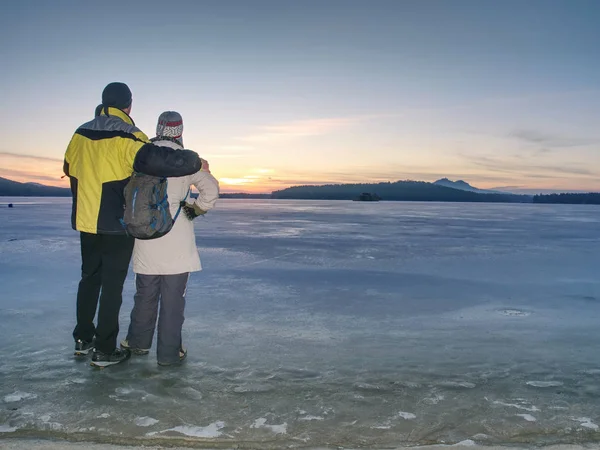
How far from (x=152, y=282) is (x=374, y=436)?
2.03 m

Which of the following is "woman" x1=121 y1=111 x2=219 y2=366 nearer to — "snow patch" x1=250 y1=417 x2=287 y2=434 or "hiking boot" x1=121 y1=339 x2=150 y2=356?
"hiking boot" x1=121 y1=339 x2=150 y2=356

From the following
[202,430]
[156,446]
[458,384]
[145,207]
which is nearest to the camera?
[156,446]

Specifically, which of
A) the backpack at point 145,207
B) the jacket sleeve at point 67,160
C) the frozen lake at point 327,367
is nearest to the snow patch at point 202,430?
the frozen lake at point 327,367

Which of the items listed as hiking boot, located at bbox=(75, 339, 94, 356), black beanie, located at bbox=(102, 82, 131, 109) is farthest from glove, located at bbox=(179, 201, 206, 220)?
hiking boot, located at bbox=(75, 339, 94, 356)

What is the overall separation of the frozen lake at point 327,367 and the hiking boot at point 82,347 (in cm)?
8

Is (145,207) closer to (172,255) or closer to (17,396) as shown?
(172,255)

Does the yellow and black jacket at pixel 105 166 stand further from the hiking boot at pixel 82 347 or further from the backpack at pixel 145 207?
the hiking boot at pixel 82 347

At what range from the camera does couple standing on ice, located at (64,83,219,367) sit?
3.59 meters

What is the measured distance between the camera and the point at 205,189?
3818 millimetres

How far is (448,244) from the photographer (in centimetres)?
1335

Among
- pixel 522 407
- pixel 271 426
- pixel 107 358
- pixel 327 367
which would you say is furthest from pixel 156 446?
pixel 522 407

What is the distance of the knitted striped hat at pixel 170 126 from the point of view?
3.78 meters

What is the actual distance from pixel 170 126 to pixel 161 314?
1377 millimetres

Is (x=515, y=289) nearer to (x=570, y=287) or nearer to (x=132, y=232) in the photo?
(x=570, y=287)
